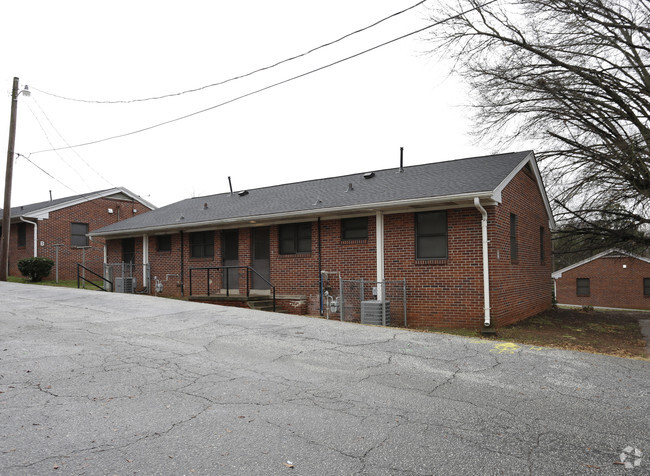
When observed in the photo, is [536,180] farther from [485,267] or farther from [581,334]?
[485,267]

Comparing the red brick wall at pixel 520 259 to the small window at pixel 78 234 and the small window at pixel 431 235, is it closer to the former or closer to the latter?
the small window at pixel 431 235

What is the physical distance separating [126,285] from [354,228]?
1017cm

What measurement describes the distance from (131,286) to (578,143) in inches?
662

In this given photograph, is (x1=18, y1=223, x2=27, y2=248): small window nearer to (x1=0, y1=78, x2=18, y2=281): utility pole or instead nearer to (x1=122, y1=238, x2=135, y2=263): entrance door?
(x1=0, y1=78, x2=18, y2=281): utility pole

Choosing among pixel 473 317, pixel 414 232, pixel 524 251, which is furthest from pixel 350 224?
pixel 524 251

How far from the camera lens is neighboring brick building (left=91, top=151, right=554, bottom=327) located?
1148 cm

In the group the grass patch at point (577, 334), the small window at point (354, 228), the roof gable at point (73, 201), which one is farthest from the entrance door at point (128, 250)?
the grass patch at point (577, 334)

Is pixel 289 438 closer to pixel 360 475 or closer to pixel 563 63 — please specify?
pixel 360 475

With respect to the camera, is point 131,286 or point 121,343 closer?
point 121,343

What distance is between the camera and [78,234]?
2511 cm

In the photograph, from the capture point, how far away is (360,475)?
342cm

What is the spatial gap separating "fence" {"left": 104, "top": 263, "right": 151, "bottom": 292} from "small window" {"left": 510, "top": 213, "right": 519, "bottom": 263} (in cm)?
1318

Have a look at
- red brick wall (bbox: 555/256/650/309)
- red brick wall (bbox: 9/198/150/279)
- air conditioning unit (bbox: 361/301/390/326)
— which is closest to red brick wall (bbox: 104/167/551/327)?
air conditioning unit (bbox: 361/301/390/326)

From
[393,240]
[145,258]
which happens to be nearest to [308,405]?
[393,240]
